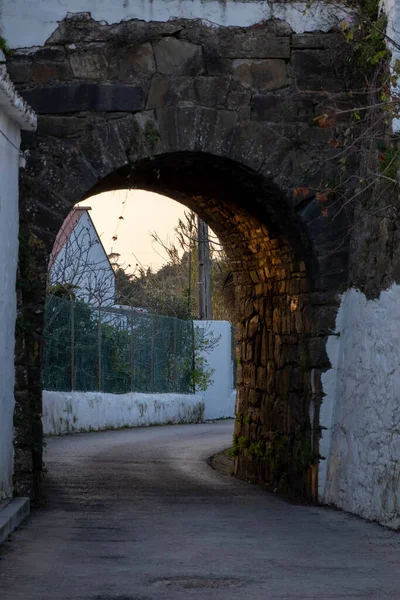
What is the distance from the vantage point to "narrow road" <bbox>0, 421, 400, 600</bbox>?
5609 mm

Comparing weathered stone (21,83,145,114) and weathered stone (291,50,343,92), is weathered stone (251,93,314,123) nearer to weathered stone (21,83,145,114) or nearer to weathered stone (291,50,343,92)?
weathered stone (291,50,343,92)

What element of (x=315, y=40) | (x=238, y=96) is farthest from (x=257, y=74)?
(x=315, y=40)

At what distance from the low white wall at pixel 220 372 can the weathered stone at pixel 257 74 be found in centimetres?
1756

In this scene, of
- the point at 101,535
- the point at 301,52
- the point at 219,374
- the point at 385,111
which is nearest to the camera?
the point at 101,535

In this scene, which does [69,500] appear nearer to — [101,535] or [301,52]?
[101,535]

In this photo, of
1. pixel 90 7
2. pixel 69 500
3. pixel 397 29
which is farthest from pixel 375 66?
pixel 69 500

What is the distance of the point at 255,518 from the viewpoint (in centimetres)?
855

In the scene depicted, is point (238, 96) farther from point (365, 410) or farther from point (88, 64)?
point (365, 410)

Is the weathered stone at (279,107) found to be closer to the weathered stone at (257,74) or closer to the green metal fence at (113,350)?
the weathered stone at (257,74)

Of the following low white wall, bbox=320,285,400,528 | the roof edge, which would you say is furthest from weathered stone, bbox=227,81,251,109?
low white wall, bbox=320,285,400,528

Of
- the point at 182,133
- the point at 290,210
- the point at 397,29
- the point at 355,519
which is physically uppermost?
the point at 397,29

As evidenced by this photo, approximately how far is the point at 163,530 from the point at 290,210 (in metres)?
3.31

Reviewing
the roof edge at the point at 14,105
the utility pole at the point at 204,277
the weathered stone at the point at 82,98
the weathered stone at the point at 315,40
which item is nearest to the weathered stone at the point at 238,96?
the weathered stone at the point at 315,40

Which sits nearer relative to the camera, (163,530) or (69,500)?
(163,530)
